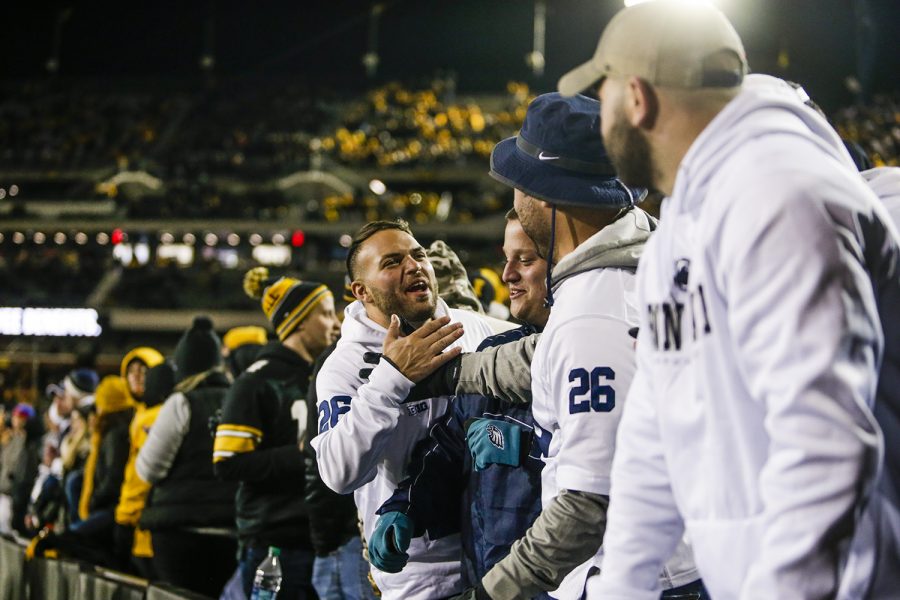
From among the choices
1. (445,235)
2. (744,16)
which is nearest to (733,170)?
(744,16)

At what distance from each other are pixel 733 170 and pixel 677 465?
1.59 ft

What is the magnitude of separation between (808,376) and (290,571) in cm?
409

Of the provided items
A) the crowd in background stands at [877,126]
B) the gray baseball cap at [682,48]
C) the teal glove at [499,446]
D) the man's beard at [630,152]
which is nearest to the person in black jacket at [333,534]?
the teal glove at [499,446]

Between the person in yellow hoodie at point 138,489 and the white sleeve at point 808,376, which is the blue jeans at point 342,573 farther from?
the white sleeve at point 808,376

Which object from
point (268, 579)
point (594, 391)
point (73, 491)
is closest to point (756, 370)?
point (594, 391)

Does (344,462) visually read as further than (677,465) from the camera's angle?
Yes

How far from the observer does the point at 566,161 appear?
2525 mm

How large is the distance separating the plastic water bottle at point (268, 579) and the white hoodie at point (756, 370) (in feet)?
11.0

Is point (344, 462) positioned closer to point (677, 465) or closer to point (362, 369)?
point (362, 369)

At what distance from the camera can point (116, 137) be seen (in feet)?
151

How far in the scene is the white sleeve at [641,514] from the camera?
180 cm

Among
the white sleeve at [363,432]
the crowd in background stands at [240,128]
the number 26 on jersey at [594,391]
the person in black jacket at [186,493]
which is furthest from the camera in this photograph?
the crowd in background stands at [240,128]

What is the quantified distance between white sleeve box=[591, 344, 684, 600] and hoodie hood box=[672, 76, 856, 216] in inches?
11.5

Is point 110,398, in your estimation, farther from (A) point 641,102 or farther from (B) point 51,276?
(B) point 51,276
